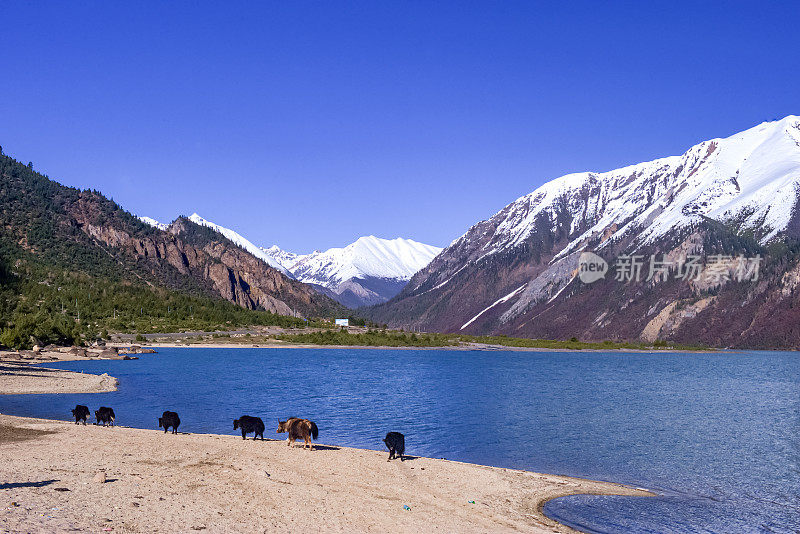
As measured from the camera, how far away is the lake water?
29.0 m

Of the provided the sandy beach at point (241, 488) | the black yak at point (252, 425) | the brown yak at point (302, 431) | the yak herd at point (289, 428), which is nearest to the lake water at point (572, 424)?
the sandy beach at point (241, 488)

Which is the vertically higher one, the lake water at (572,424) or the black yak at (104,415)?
the black yak at (104,415)

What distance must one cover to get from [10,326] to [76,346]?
19841 millimetres

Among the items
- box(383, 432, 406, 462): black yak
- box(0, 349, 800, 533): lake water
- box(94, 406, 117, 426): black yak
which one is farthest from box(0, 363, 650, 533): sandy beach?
box(0, 349, 800, 533): lake water

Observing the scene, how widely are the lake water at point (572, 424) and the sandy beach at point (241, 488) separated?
3.25 metres

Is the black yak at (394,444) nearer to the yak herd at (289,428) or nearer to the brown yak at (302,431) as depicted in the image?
the yak herd at (289,428)

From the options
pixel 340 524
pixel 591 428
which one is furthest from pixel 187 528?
pixel 591 428

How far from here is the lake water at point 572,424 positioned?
95.2 ft

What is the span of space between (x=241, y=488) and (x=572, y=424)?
34392mm

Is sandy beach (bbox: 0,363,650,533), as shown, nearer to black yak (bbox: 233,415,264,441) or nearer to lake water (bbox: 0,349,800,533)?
black yak (bbox: 233,415,264,441)

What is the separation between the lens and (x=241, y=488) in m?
24.8

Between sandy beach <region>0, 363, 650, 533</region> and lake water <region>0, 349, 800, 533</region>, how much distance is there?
3252 mm

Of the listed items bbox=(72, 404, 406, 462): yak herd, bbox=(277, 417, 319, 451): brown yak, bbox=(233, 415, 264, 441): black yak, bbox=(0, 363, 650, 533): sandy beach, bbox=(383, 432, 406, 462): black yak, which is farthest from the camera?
bbox=(233, 415, 264, 441): black yak

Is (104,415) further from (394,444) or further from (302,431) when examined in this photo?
(394,444)
